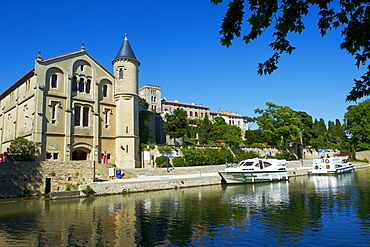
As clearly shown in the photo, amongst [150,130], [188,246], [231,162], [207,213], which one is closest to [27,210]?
[207,213]

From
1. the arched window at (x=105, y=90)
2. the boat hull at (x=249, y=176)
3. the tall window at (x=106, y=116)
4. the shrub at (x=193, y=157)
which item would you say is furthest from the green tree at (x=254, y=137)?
the arched window at (x=105, y=90)

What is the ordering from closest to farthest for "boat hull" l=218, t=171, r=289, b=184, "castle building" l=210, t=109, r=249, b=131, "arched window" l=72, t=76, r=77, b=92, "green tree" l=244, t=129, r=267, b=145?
"boat hull" l=218, t=171, r=289, b=184 → "arched window" l=72, t=76, r=77, b=92 → "green tree" l=244, t=129, r=267, b=145 → "castle building" l=210, t=109, r=249, b=131

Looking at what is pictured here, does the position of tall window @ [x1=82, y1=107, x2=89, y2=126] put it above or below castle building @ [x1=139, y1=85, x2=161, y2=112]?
below

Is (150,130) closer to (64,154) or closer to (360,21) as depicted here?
(64,154)

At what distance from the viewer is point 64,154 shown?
33.1m

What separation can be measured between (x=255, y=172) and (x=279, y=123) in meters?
27.1

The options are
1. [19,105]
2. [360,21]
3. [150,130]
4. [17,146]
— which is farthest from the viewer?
[150,130]

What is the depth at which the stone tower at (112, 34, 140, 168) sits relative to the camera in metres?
36.5

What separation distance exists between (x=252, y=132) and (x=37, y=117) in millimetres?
46756

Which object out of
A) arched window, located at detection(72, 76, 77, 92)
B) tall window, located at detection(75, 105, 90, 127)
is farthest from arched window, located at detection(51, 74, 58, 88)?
tall window, located at detection(75, 105, 90, 127)

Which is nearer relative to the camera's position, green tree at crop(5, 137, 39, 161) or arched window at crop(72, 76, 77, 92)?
green tree at crop(5, 137, 39, 161)

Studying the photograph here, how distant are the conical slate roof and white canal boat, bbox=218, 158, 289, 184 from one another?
19628 mm

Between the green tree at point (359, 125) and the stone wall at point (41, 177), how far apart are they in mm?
60168

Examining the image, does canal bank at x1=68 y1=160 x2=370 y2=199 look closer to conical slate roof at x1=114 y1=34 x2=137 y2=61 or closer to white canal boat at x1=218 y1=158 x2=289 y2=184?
white canal boat at x1=218 y1=158 x2=289 y2=184
